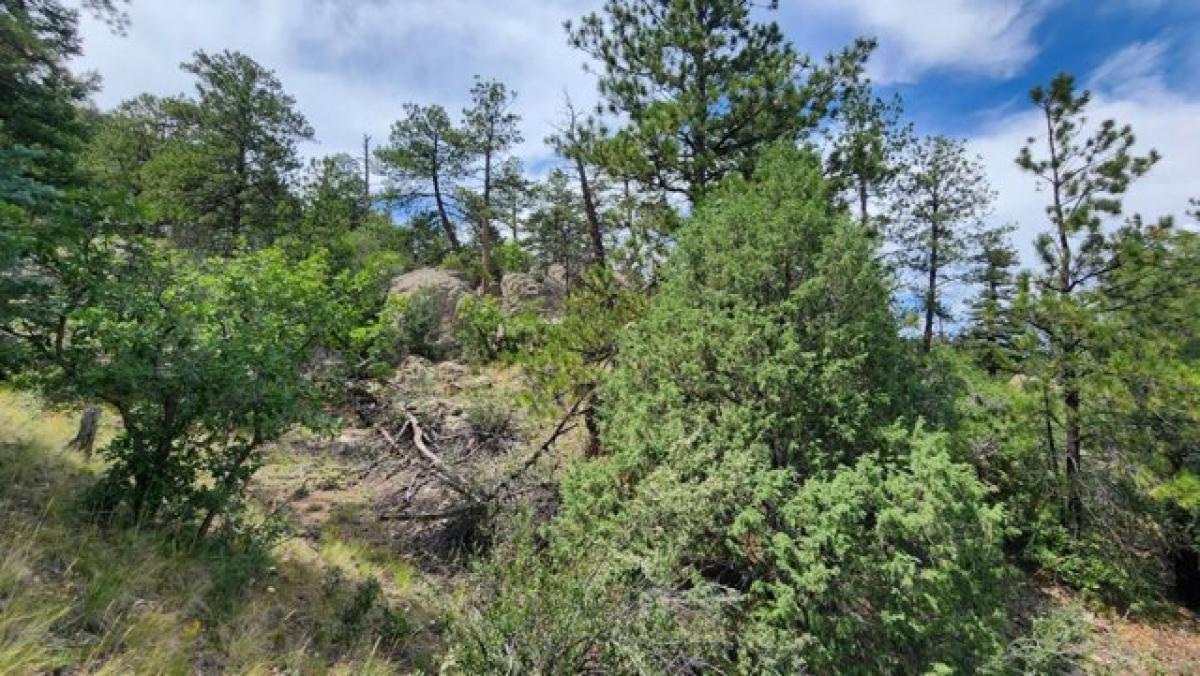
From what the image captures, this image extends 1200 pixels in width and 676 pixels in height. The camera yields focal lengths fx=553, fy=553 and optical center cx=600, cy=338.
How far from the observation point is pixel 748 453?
5.32 m

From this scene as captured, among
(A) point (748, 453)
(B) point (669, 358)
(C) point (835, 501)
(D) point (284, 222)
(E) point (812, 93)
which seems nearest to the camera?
(C) point (835, 501)

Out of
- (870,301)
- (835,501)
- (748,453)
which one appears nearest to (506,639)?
(748,453)

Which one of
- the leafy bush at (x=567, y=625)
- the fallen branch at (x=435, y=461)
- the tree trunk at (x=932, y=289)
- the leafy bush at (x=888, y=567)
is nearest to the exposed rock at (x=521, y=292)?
the fallen branch at (x=435, y=461)

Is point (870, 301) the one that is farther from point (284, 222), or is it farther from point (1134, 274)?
point (284, 222)

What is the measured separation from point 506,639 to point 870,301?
4.88 meters

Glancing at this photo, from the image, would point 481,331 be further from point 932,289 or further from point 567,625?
point 932,289

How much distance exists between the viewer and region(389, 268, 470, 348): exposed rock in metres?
18.0

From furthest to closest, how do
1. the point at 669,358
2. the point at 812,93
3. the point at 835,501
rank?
the point at 812,93 < the point at 669,358 < the point at 835,501

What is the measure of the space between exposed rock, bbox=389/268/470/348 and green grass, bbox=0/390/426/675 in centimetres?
1120

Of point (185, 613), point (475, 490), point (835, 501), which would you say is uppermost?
point (835, 501)

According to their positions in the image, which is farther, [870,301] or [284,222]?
[284,222]

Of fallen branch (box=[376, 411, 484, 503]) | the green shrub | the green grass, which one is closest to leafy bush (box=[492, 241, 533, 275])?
the green shrub

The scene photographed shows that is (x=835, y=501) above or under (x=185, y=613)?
above

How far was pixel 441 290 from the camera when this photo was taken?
762 inches
